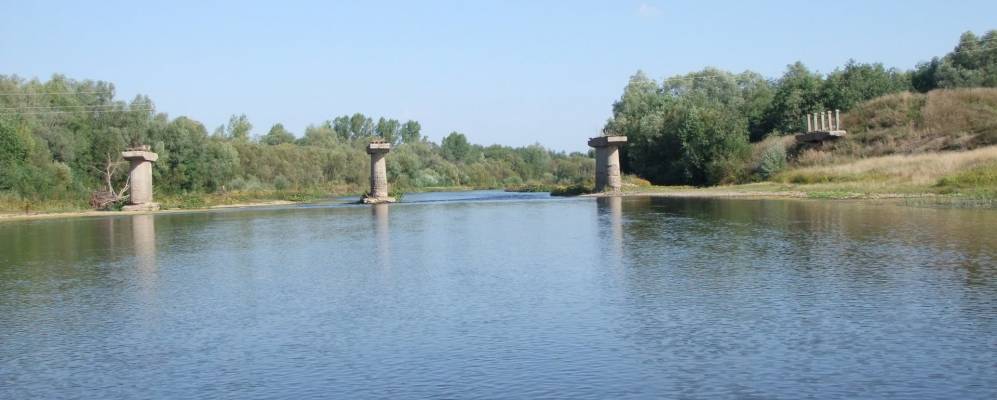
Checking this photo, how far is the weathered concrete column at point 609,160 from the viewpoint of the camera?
64.6m

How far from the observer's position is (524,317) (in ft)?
49.3

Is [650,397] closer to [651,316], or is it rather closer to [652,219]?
[651,316]

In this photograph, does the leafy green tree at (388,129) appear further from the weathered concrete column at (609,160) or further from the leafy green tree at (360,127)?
the weathered concrete column at (609,160)

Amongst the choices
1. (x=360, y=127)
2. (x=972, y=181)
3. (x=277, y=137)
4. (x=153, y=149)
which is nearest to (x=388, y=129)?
(x=360, y=127)

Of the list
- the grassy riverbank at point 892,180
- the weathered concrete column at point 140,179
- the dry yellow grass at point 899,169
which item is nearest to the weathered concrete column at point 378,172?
the weathered concrete column at point 140,179

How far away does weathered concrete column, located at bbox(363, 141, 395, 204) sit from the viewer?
63.8m

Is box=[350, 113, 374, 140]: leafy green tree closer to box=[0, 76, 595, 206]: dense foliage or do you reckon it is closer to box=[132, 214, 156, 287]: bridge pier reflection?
box=[0, 76, 595, 206]: dense foliage

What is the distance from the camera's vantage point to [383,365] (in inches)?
471

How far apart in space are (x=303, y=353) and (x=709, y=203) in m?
37.3

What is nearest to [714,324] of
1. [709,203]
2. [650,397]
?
[650,397]

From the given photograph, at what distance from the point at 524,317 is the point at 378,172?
5084cm

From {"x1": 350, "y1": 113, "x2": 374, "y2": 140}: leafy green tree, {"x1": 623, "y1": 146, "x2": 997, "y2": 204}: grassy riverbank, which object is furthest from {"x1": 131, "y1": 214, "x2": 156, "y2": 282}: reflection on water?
{"x1": 350, "y1": 113, "x2": 374, "y2": 140}: leafy green tree

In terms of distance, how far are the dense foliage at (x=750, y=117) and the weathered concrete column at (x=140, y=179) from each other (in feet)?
125

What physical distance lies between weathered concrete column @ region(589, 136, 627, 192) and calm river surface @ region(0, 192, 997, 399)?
35.4 meters
